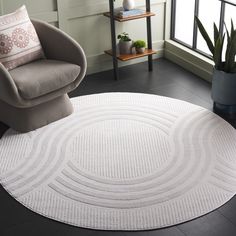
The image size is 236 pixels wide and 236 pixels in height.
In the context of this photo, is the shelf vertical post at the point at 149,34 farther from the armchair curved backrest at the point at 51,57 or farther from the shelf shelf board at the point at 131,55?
the armchair curved backrest at the point at 51,57

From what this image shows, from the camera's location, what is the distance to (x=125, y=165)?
321 cm

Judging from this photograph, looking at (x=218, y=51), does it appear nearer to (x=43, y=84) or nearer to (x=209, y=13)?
(x=209, y=13)

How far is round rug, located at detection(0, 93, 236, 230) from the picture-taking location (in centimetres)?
283

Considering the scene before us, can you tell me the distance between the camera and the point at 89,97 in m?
4.14

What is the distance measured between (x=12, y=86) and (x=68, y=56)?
601mm

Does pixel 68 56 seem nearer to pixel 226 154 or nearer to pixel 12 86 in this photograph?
pixel 12 86

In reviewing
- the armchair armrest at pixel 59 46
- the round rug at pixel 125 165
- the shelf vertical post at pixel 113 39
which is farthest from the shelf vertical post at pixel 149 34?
the armchair armrest at pixel 59 46

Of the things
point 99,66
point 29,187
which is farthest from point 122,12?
point 29,187

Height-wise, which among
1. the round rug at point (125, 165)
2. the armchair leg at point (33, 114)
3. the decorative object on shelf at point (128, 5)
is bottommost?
the round rug at point (125, 165)

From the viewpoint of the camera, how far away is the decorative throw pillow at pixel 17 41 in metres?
3.56

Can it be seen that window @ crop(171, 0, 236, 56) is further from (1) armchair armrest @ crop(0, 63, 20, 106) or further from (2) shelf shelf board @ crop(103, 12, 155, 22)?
(1) armchair armrest @ crop(0, 63, 20, 106)

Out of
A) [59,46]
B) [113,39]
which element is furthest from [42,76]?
[113,39]

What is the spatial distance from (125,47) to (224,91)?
1132 mm

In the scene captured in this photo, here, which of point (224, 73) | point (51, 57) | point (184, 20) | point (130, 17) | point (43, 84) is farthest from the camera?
point (184, 20)
